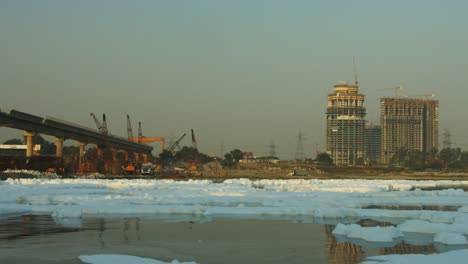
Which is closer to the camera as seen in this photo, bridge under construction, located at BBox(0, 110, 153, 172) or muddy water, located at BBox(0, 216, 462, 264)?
muddy water, located at BBox(0, 216, 462, 264)

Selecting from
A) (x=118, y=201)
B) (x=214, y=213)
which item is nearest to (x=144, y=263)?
(x=214, y=213)

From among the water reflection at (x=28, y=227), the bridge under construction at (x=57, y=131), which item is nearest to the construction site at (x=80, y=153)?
the bridge under construction at (x=57, y=131)

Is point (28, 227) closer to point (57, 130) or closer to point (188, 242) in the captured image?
point (188, 242)

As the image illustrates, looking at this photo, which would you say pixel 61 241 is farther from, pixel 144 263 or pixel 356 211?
pixel 356 211

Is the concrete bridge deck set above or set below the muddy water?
above

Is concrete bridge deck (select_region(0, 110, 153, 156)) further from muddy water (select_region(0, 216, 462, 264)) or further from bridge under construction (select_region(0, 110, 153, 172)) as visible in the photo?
muddy water (select_region(0, 216, 462, 264))

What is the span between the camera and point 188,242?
21.4 m

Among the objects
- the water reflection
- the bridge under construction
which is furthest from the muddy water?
the bridge under construction

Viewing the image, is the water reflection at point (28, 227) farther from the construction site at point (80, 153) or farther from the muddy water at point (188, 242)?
the construction site at point (80, 153)

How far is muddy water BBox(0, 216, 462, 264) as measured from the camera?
18.4 m

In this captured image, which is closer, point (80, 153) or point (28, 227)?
point (28, 227)

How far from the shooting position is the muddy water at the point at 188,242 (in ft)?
60.2

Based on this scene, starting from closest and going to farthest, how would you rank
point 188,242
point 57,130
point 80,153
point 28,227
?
point 188,242
point 28,227
point 57,130
point 80,153

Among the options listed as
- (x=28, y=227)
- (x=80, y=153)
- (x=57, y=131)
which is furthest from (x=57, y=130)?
(x=28, y=227)
